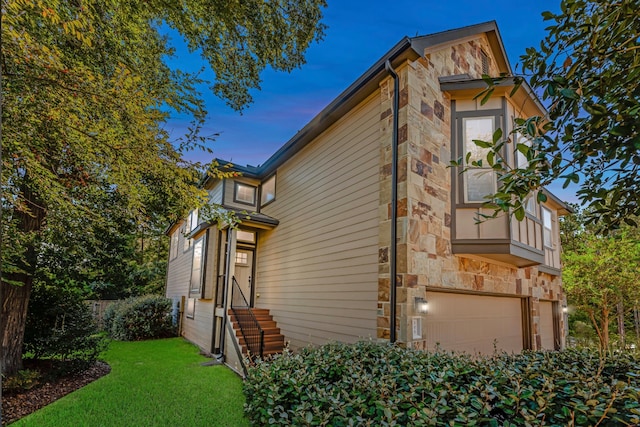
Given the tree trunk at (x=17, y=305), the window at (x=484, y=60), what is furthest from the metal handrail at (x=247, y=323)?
the window at (x=484, y=60)

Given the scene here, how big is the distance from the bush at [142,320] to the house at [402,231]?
15.7 feet

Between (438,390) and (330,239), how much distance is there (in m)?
4.97

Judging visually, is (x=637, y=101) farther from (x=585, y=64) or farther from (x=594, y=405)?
(x=594, y=405)

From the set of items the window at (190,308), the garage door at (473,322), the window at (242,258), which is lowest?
the window at (190,308)

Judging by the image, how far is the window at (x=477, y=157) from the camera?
6570 millimetres

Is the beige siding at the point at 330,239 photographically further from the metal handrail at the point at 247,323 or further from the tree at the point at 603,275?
the tree at the point at 603,275

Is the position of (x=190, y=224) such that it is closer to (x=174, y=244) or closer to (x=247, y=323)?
(x=174, y=244)

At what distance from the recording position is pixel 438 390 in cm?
281

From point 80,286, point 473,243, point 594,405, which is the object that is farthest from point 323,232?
point 594,405

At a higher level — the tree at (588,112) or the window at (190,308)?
the tree at (588,112)

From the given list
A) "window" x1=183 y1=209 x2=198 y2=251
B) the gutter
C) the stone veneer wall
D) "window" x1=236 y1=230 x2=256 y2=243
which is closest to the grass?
the gutter

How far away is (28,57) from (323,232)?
18.6 feet

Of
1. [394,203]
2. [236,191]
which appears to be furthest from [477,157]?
[236,191]

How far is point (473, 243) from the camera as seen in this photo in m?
6.42
